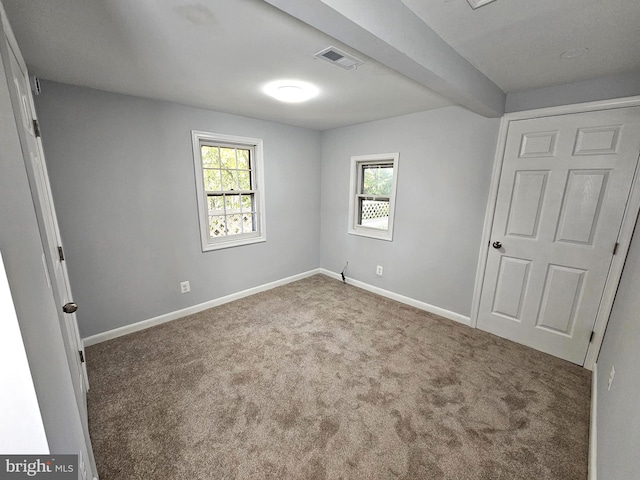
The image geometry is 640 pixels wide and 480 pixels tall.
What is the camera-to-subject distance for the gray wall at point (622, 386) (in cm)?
96

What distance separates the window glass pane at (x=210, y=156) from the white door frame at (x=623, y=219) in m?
2.92

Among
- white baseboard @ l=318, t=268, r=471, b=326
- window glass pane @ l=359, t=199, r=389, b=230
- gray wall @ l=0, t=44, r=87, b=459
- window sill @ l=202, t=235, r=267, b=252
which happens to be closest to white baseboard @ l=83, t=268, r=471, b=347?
white baseboard @ l=318, t=268, r=471, b=326

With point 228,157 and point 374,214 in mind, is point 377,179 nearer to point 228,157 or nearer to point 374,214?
point 374,214

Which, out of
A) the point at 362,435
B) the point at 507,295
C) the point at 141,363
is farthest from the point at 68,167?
the point at 507,295

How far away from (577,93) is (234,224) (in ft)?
11.5

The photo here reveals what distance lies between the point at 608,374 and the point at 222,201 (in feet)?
11.8

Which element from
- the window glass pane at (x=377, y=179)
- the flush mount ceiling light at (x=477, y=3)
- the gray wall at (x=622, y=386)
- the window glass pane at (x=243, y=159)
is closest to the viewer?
the gray wall at (x=622, y=386)

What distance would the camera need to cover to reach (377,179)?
3475 millimetres

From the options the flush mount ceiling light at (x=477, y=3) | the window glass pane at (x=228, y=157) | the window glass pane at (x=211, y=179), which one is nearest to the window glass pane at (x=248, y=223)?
the window glass pane at (x=211, y=179)

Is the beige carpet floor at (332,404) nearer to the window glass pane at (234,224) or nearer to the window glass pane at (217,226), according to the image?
the window glass pane at (217,226)

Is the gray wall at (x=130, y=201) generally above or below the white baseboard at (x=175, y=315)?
above

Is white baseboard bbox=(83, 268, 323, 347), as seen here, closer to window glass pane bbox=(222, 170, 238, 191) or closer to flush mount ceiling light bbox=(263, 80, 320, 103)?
window glass pane bbox=(222, 170, 238, 191)

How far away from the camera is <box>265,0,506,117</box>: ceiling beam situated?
97 cm

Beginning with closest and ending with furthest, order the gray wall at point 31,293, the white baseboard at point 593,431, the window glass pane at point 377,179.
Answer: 1. the gray wall at point 31,293
2. the white baseboard at point 593,431
3. the window glass pane at point 377,179
